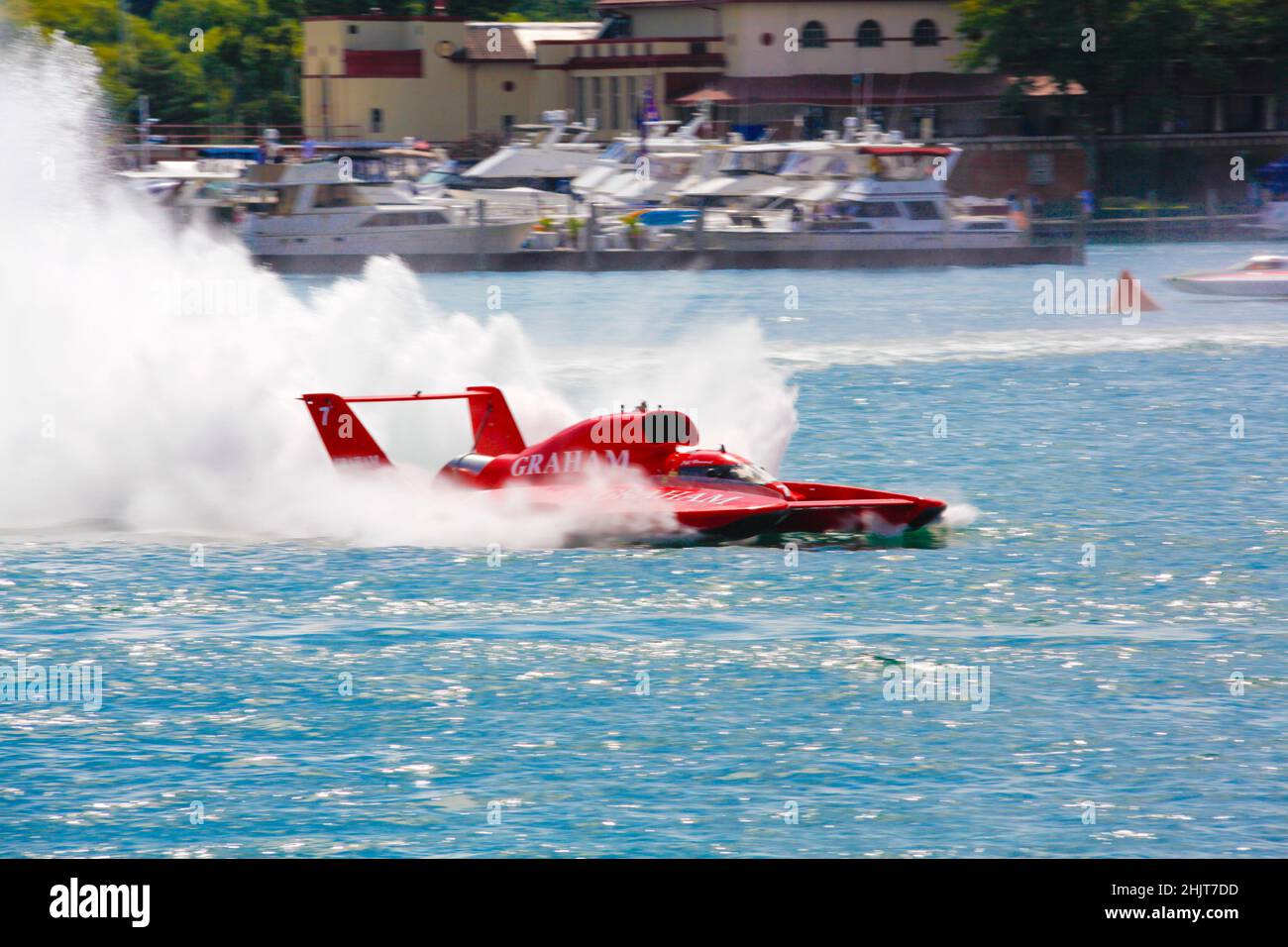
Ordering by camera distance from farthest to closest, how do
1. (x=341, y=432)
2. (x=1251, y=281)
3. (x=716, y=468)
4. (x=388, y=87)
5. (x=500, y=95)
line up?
(x=500, y=95) < (x=388, y=87) < (x=1251, y=281) < (x=341, y=432) < (x=716, y=468)

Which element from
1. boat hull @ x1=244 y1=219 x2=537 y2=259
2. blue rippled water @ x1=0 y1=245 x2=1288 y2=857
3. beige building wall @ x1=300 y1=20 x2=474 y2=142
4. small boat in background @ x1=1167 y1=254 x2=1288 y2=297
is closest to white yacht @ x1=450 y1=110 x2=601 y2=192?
boat hull @ x1=244 y1=219 x2=537 y2=259

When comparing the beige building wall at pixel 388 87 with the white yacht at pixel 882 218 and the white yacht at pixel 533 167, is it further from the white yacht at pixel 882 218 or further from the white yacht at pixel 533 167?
the white yacht at pixel 882 218

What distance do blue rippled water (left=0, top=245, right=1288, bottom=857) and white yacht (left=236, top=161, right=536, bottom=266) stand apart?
30795 millimetres

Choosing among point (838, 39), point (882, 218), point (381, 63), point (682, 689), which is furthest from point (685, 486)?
point (381, 63)

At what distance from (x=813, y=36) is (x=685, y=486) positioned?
2235 inches

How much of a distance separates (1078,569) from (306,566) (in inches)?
303

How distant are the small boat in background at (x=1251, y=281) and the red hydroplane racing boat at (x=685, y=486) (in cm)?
3053

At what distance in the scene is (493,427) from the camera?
62.6ft

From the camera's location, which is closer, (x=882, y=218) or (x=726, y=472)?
(x=726, y=472)

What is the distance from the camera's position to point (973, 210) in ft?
192

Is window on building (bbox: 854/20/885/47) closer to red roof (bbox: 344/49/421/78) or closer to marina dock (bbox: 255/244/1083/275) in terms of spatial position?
red roof (bbox: 344/49/421/78)

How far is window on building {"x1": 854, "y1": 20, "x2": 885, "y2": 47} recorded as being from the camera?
71.4 m

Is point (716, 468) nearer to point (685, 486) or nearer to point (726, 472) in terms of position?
point (726, 472)

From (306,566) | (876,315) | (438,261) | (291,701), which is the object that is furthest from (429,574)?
(438,261)
